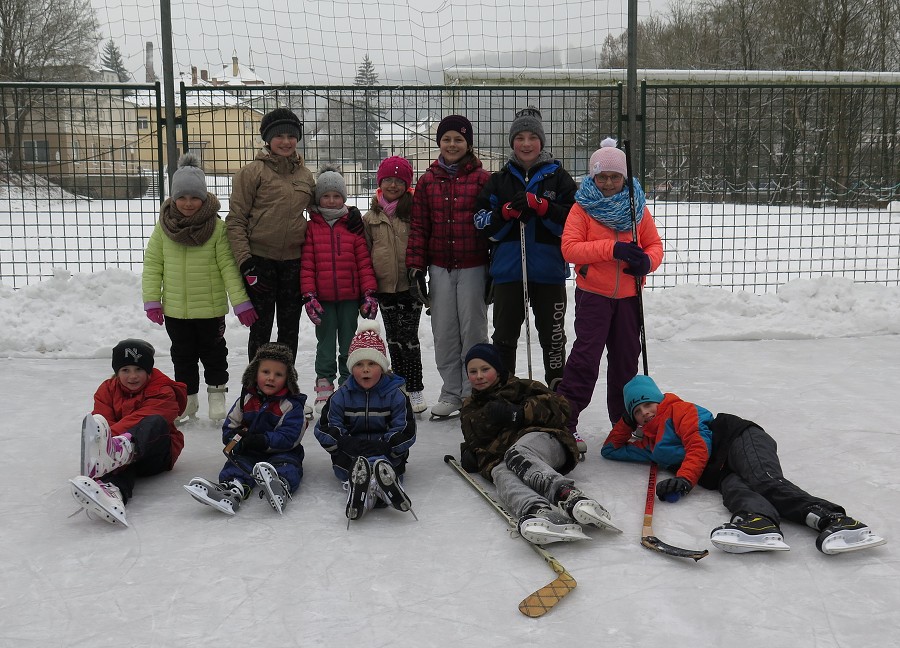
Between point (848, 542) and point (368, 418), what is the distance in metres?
1.84

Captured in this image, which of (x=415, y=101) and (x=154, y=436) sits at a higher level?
(x=415, y=101)

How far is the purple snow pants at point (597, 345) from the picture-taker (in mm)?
3885

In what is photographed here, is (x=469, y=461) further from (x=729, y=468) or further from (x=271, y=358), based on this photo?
(x=729, y=468)

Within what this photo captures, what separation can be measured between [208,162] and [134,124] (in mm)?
1189

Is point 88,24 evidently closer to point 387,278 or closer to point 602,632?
point 387,278

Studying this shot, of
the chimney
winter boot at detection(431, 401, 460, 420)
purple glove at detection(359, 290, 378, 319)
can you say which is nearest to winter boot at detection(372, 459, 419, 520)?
purple glove at detection(359, 290, 378, 319)

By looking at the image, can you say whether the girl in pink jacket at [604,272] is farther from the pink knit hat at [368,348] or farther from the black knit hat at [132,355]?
the black knit hat at [132,355]

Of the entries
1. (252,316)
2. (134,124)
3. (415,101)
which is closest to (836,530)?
(252,316)

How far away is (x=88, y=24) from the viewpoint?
56.9 feet

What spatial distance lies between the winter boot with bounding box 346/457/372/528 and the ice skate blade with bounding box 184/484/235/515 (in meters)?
0.46

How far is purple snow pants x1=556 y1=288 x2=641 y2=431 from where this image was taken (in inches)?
153

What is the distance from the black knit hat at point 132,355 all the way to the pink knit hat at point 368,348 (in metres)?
0.85

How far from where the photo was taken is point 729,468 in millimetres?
3303

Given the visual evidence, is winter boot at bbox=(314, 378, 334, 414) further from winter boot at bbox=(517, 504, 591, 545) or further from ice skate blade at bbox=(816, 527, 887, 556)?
ice skate blade at bbox=(816, 527, 887, 556)
